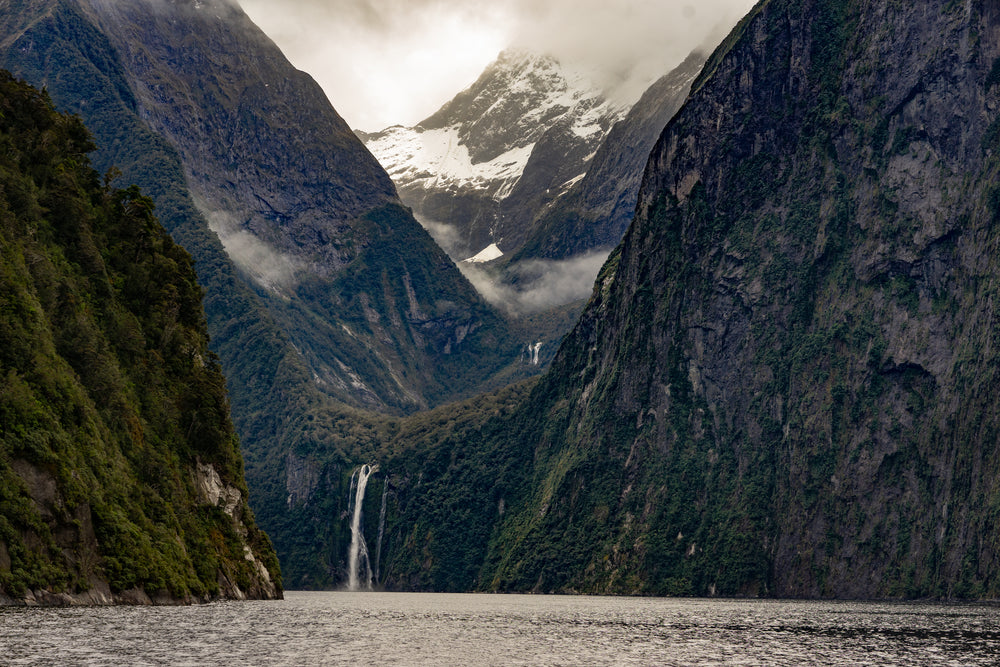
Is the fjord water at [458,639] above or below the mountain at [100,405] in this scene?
below

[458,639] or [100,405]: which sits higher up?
→ [100,405]

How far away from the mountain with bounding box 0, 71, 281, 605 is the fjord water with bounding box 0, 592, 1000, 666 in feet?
15.6

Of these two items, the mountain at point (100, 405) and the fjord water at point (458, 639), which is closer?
the fjord water at point (458, 639)

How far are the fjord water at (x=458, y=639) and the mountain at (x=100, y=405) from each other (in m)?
4.75

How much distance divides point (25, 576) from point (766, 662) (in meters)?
50.4

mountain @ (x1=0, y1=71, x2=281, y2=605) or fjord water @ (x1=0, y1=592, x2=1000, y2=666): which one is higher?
mountain @ (x1=0, y1=71, x2=281, y2=605)

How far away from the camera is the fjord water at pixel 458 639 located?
222 feet

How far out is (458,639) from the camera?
91250mm

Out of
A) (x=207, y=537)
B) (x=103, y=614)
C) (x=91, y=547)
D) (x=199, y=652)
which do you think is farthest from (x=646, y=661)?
(x=207, y=537)

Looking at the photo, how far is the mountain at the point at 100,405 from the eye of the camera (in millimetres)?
90312

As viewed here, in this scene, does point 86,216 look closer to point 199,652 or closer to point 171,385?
point 171,385

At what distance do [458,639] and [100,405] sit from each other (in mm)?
42308

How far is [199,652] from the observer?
6794 centimetres

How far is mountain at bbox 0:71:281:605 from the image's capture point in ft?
296
